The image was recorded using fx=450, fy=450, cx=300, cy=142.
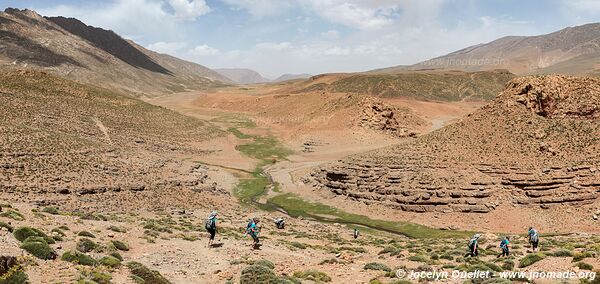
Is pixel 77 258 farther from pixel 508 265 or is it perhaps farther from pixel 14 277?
pixel 508 265

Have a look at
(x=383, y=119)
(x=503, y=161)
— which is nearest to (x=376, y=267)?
(x=503, y=161)

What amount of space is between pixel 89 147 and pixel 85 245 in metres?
50.5

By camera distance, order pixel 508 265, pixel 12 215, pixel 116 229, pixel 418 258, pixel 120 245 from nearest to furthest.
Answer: pixel 508 265 < pixel 120 245 < pixel 12 215 < pixel 418 258 < pixel 116 229

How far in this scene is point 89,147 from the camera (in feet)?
226

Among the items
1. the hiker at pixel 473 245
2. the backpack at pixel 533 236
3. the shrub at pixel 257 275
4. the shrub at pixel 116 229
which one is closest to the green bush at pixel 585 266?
the hiker at pixel 473 245

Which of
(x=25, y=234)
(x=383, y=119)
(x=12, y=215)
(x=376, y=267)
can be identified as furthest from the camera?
(x=383, y=119)

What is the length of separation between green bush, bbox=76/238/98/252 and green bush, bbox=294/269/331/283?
421 inches

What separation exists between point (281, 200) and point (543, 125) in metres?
37.2

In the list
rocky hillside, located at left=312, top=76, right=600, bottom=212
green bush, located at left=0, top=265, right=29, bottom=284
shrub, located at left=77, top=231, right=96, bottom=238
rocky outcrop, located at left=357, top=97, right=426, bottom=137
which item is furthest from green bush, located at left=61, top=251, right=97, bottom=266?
rocky outcrop, located at left=357, top=97, right=426, bottom=137

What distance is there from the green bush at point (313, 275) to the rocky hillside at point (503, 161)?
34262mm

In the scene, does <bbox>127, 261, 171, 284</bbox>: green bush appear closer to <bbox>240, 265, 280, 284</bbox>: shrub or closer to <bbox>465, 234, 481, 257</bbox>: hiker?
<bbox>240, 265, 280, 284</bbox>: shrub

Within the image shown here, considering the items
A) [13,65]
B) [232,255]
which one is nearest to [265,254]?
[232,255]

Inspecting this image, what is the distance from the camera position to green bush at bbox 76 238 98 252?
22.8m

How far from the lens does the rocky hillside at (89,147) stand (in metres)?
50.7
